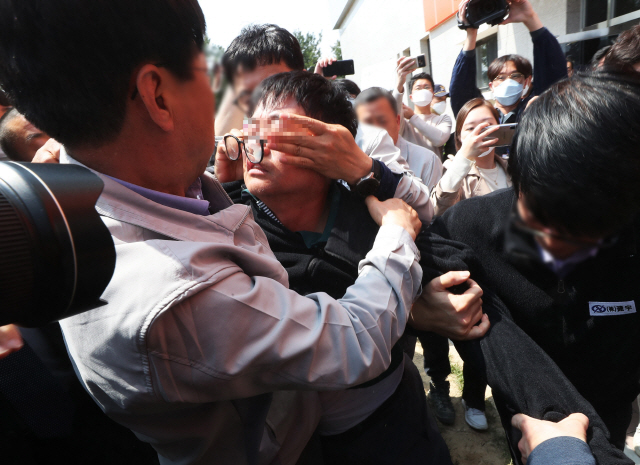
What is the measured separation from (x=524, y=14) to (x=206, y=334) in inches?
103

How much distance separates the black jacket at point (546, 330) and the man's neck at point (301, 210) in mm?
413

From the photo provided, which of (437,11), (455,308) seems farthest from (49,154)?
(437,11)

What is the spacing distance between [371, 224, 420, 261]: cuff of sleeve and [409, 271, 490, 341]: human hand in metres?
0.19

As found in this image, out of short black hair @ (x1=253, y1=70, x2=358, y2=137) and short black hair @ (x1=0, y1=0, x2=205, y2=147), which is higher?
short black hair @ (x1=0, y1=0, x2=205, y2=147)

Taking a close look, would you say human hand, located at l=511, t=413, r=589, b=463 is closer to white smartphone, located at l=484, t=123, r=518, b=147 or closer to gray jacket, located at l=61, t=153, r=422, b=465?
gray jacket, located at l=61, t=153, r=422, b=465

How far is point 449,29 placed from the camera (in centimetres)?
930

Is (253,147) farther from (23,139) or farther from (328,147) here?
(23,139)

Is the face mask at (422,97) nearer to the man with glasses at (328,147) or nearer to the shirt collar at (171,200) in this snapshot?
the man with glasses at (328,147)

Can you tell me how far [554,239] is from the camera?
1.56 ft

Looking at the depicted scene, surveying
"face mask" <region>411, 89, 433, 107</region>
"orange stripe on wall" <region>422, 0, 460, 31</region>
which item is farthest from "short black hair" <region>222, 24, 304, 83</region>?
"orange stripe on wall" <region>422, 0, 460, 31</region>

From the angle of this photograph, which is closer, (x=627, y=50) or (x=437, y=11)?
(x=627, y=50)

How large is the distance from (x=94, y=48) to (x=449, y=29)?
1030cm

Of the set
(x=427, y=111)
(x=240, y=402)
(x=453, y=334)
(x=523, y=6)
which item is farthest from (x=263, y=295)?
(x=427, y=111)

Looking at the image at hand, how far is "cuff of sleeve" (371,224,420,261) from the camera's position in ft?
3.51
